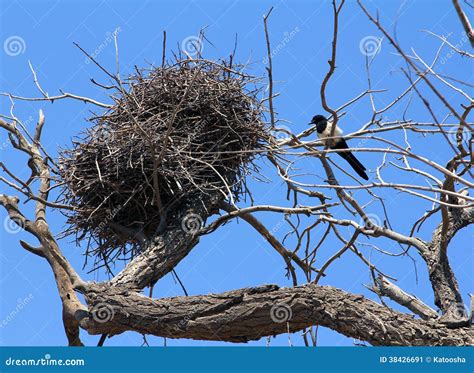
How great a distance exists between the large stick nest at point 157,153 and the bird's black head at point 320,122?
0.84m

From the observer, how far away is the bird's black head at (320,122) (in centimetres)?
734

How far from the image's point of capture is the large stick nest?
20.4ft

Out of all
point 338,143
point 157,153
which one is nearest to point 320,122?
point 338,143

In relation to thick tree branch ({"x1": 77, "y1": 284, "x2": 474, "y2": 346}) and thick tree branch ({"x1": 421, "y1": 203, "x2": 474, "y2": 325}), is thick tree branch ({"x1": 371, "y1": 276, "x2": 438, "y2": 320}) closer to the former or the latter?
thick tree branch ({"x1": 421, "y1": 203, "x2": 474, "y2": 325})

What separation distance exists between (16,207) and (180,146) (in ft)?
5.30

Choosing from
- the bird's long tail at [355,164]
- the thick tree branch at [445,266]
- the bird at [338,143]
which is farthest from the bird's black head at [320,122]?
the thick tree branch at [445,266]

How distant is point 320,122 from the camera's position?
7500mm

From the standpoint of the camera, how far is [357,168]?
23.1ft

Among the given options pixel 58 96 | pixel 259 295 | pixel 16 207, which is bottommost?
pixel 259 295

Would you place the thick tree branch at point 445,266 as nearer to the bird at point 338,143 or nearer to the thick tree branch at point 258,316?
the thick tree branch at point 258,316

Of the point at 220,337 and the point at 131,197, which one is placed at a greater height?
the point at 131,197

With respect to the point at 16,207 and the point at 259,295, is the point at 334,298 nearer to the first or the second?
the point at 259,295

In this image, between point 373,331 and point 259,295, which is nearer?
point 373,331

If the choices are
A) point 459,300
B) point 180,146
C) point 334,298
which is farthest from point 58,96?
point 459,300
